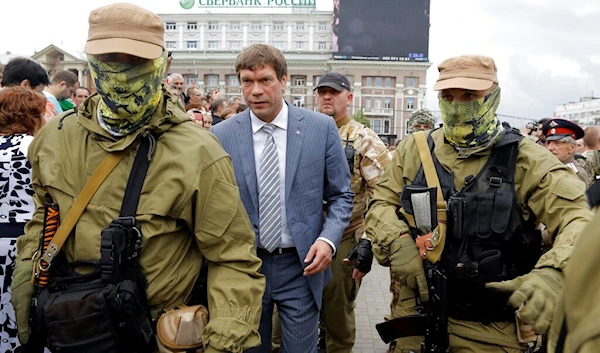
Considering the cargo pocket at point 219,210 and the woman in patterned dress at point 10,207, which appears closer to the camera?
the cargo pocket at point 219,210

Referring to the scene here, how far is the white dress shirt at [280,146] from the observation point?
2959 millimetres

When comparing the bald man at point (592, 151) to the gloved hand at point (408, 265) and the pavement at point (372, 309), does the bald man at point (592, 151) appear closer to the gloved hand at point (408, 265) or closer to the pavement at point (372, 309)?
the pavement at point (372, 309)

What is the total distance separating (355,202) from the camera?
434 cm

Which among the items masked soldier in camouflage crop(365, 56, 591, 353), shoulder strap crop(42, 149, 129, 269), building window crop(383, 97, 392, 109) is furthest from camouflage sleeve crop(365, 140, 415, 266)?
building window crop(383, 97, 392, 109)

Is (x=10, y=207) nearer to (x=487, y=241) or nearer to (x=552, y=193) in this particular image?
(x=487, y=241)

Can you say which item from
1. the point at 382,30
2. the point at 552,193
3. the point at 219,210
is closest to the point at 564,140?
the point at 552,193

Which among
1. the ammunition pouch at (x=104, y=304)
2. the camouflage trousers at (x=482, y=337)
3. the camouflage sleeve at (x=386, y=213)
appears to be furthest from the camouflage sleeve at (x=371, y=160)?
the ammunition pouch at (x=104, y=304)

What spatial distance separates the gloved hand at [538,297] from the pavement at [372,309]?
129 inches

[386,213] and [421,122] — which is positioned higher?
[421,122]

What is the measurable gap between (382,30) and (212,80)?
21.8 m

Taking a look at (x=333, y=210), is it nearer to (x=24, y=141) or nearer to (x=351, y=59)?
(x=24, y=141)

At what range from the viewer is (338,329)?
428 cm

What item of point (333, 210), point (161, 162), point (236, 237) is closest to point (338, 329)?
point (333, 210)

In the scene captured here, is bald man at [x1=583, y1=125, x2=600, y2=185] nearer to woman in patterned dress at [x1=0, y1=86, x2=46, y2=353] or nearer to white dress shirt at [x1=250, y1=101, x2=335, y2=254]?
white dress shirt at [x1=250, y1=101, x2=335, y2=254]
